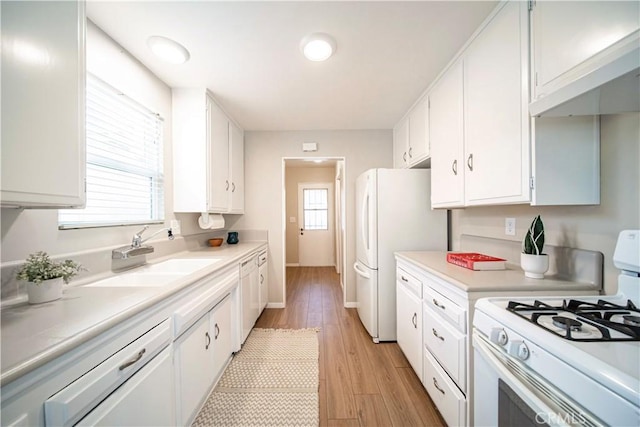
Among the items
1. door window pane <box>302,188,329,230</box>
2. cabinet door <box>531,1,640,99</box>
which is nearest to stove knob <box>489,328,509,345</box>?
cabinet door <box>531,1,640,99</box>

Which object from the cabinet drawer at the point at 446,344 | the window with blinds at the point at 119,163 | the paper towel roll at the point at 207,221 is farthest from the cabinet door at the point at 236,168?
the cabinet drawer at the point at 446,344

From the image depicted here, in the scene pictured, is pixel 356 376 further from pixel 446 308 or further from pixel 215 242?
pixel 215 242

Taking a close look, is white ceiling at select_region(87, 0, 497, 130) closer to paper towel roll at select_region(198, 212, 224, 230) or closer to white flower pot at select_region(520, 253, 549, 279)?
paper towel roll at select_region(198, 212, 224, 230)

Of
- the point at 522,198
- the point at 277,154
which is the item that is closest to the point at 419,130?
the point at 522,198

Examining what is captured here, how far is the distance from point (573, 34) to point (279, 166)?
279cm

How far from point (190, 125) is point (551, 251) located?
110 inches

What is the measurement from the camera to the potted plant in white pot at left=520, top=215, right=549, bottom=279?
3.97 ft

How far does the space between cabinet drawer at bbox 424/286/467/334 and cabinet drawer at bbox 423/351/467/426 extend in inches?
12.9

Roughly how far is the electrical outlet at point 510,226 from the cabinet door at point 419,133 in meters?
0.86

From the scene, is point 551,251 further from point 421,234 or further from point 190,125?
point 190,125

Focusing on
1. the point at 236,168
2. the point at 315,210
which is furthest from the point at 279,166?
the point at 315,210

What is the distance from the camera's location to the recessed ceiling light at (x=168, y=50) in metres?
1.52

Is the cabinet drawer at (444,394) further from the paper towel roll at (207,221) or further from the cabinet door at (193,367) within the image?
the paper towel roll at (207,221)

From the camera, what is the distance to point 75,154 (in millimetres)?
944
